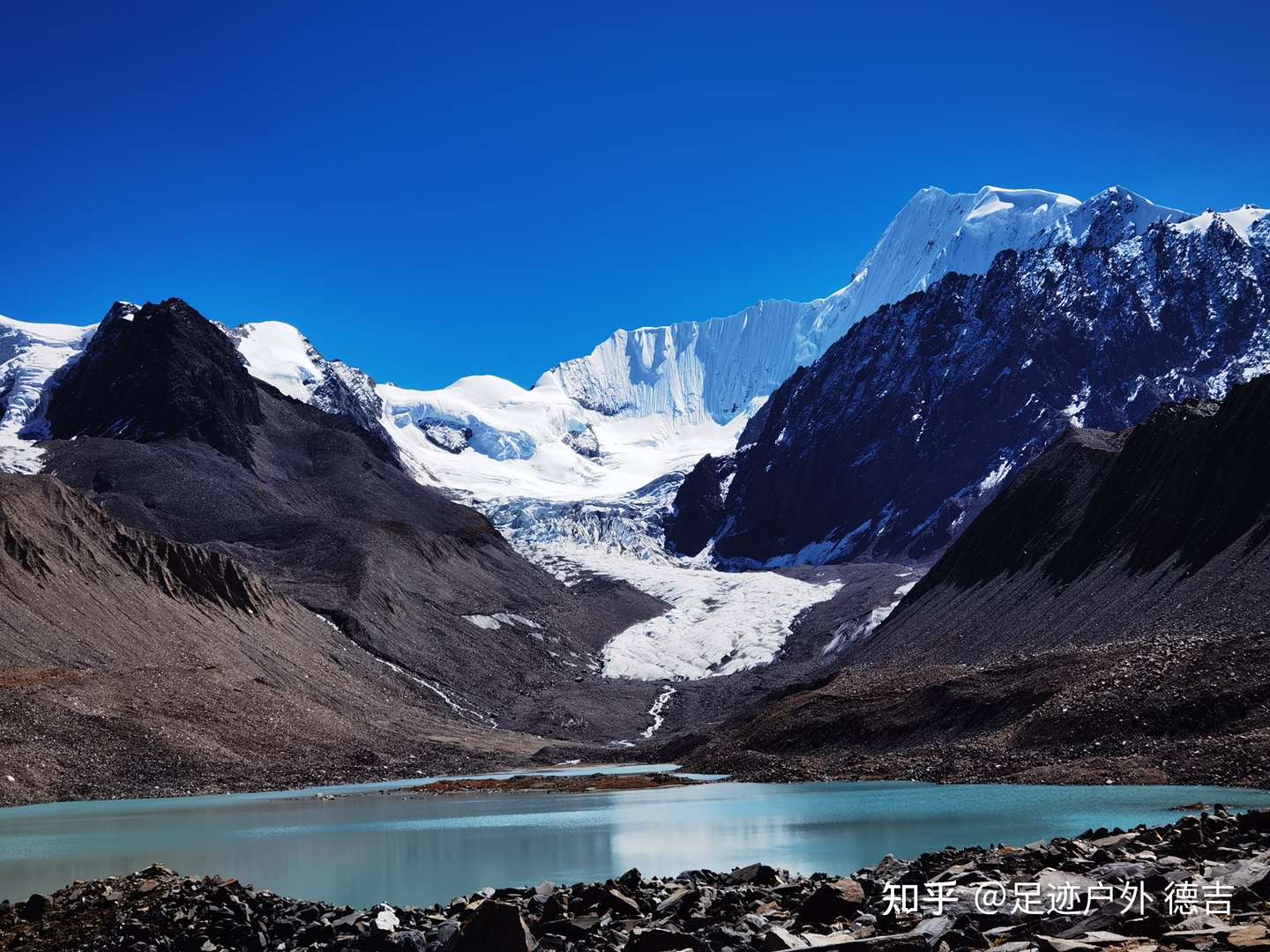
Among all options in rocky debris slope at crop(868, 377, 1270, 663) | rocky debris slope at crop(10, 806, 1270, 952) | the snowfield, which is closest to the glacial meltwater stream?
rocky debris slope at crop(10, 806, 1270, 952)

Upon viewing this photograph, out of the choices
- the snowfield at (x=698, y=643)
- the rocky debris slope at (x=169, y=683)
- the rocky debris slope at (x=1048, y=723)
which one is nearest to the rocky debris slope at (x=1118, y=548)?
the rocky debris slope at (x=1048, y=723)

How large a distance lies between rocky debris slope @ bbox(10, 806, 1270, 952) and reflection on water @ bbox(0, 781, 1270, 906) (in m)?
4.71

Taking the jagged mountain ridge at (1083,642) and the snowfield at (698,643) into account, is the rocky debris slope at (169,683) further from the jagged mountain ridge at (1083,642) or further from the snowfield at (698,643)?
the snowfield at (698,643)

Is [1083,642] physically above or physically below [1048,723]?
above

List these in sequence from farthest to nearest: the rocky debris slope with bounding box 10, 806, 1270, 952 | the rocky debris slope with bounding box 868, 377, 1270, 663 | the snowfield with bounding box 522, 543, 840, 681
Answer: the snowfield with bounding box 522, 543, 840, 681 → the rocky debris slope with bounding box 868, 377, 1270, 663 → the rocky debris slope with bounding box 10, 806, 1270, 952

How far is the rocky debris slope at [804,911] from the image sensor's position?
14.7 meters

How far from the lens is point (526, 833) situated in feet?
141

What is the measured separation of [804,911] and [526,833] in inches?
1030

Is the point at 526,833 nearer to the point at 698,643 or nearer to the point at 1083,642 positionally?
the point at 1083,642

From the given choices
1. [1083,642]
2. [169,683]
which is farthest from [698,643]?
[169,683]

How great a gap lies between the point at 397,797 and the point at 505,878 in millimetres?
37145

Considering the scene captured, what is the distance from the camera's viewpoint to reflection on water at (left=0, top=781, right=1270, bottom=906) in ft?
102

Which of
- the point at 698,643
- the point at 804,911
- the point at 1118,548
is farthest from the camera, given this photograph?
the point at 698,643

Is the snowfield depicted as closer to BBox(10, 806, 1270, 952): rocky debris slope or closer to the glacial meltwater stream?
the glacial meltwater stream
